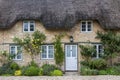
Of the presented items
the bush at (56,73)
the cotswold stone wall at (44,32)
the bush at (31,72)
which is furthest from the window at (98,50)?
the bush at (31,72)

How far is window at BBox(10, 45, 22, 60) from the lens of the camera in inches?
1316

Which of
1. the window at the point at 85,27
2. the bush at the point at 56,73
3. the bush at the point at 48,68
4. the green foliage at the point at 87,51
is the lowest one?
the bush at the point at 56,73

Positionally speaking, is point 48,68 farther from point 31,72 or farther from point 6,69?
point 6,69

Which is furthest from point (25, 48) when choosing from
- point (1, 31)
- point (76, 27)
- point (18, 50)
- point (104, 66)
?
point (104, 66)

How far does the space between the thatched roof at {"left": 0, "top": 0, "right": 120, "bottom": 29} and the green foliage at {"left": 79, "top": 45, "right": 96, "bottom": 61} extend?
217 cm

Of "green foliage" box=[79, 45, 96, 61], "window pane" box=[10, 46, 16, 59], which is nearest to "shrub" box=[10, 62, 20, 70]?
"window pane" box=[10, 46, 16, 59]

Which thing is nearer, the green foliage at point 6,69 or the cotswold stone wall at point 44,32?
the green foliage at point 6,69

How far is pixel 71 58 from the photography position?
110 feet

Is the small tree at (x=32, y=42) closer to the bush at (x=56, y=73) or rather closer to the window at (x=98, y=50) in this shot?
the bush at (x=56, y=73)

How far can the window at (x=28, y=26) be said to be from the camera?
111 feet

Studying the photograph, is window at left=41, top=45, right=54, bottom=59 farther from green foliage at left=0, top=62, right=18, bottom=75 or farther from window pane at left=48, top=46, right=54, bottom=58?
green foliage at left=0, top=62, right=18, bottom=75

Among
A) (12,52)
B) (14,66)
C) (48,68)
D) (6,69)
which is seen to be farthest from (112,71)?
(12,52)

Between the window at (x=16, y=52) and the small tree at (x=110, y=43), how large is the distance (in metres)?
7.40

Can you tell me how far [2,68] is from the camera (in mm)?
31891
